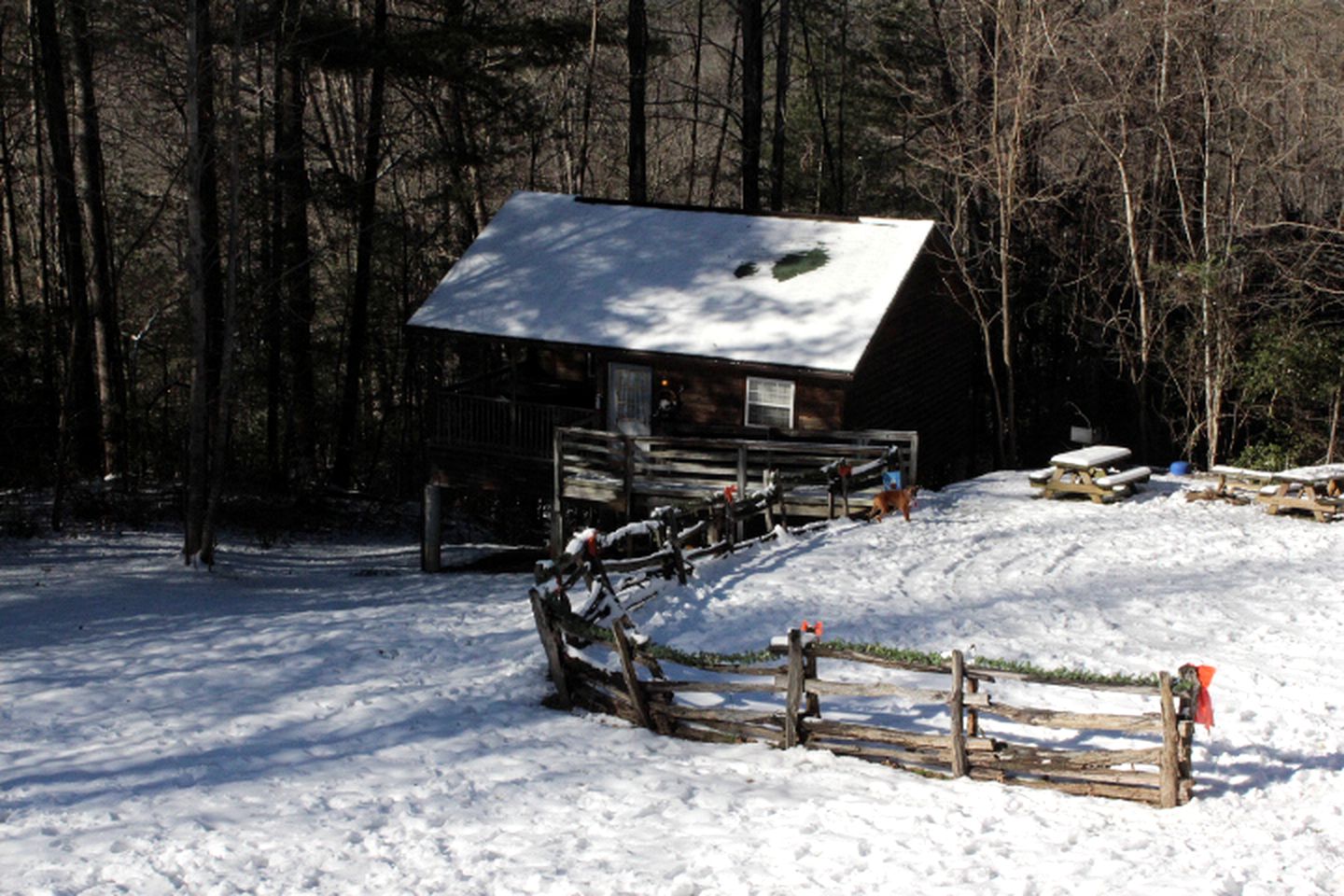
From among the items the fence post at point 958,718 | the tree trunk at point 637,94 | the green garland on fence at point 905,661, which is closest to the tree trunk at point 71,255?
the tree trunk at point 637,94

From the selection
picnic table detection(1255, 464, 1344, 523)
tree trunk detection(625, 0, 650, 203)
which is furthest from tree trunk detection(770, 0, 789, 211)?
picnic table detection(1255, 464, 1344, 523)

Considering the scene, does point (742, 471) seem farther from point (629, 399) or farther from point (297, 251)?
point (297, 251)

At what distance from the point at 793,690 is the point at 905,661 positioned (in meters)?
1.05

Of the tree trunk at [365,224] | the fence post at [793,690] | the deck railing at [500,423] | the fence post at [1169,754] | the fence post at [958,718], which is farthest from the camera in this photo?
the tree trunk at [365,224]

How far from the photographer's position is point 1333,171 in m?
28.2

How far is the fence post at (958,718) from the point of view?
10.2 m

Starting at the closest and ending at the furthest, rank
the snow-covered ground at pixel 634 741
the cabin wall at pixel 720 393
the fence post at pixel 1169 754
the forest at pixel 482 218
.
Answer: the snow-covered ground at pixel 634 741 < the fence post at pixel 1169 754 < the cabin wall at pixel 720 393 < the forest at pixel 482 218

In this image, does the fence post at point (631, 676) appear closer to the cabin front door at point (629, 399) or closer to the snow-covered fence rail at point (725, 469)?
the snow-covered fence rail at point (725, 469)

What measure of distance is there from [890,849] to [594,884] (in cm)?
214

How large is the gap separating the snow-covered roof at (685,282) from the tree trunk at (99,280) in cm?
647

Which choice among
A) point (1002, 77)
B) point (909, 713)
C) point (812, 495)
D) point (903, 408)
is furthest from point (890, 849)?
point (1002, 77)

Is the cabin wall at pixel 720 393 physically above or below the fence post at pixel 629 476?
above

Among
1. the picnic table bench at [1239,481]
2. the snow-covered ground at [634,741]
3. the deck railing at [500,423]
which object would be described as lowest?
the snow-covered ground at [634,741]

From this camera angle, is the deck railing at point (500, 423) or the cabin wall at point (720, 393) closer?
the cabin wall at point (720, 393)
